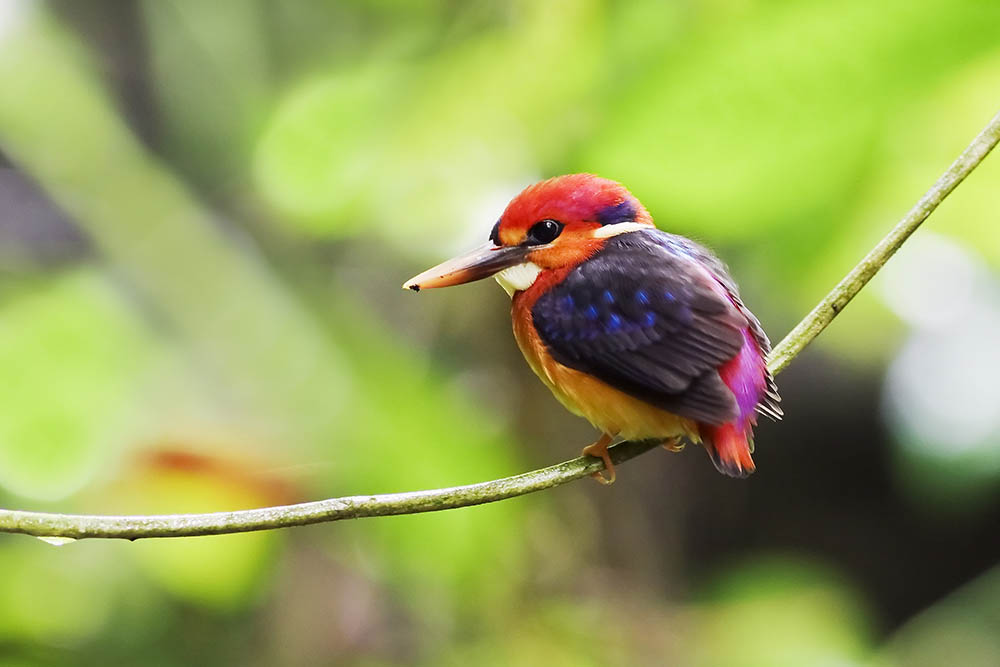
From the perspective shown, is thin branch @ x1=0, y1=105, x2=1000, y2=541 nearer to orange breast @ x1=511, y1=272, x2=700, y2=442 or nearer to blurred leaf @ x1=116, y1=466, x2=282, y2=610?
orange breast @ x1=511, y1=272, x2=700, y2=442

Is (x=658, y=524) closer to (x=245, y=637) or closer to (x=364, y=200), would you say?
(x=245, y=637)

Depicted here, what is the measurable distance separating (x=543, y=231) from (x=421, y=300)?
122 cm

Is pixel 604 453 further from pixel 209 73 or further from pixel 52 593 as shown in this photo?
pixel 209 73

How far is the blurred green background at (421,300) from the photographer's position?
1137 millimetres

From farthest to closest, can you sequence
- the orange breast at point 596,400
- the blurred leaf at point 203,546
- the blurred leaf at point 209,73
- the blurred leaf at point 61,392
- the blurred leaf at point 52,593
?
the blurred leaf at point 209,73
the blurred leaf at point 52,593
the blurred leaf at point 203,546
the blurred leaf at point 61,392
the orange breast at point 596,400

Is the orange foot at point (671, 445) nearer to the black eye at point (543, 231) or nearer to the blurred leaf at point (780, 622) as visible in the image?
the black eye at point (543, 231)

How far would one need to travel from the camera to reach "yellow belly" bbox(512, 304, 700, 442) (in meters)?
1.20

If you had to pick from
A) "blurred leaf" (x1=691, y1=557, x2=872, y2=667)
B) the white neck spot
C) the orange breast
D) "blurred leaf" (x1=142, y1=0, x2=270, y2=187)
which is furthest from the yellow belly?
"blurred leaf" (x1=142, y1=0, x2=270, y2=187)

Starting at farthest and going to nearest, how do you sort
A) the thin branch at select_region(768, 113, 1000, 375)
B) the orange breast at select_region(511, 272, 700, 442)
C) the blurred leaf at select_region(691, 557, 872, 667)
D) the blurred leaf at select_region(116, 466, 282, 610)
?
1. the blurred leaf at select_region(691, 557, 872, 667)
2. the blurred leaf at select_region(116, 466, 282, 610)
3. the orange breast at select_region(511, 272, 700, 442)
4. the thin branch at select_region(768, 113, 1000, 375)

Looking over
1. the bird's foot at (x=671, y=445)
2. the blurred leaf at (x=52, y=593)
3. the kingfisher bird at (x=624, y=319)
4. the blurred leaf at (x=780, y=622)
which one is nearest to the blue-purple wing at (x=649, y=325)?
the kingfisher bird at (x=624, y=319)

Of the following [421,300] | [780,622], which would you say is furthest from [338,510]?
[421,300]

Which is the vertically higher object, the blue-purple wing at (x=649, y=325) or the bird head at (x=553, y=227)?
the bird head at (x=553, y=227)

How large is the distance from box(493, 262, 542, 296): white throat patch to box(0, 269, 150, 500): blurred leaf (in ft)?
1.87

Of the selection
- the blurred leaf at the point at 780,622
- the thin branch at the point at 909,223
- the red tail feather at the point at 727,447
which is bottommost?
the blurred leaf at the point at 780,622
